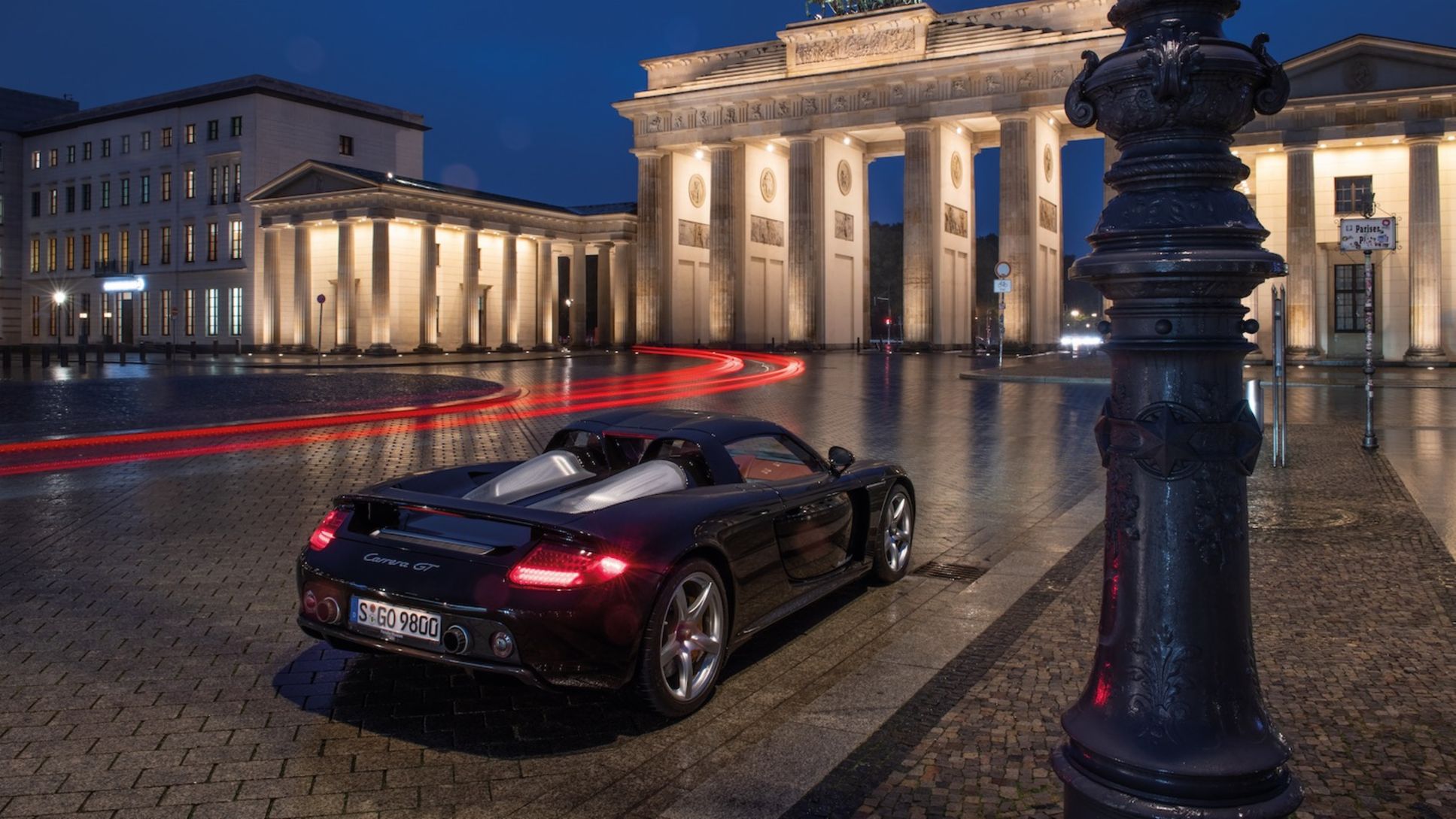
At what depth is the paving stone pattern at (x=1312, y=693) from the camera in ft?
12.2

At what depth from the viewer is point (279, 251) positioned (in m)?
60.6

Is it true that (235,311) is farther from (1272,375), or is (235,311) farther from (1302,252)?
(1272,375)

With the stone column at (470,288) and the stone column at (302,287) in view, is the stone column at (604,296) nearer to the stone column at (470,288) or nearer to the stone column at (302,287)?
the stone column at (470,288)

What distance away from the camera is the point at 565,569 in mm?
4359

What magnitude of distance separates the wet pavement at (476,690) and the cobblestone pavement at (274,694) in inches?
0.6

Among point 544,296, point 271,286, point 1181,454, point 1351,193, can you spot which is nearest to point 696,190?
point 544,296

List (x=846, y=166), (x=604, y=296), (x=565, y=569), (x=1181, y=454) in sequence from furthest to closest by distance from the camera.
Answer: (x=604, y=296) → (x=846, y=166) → (x=565, y=569) → (x=1181, y=454)

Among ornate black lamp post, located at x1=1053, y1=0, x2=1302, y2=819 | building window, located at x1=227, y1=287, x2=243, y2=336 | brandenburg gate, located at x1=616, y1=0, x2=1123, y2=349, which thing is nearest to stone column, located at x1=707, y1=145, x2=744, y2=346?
brandenburg gate, located at x1=616, y1=0, x2=1123, y2=349

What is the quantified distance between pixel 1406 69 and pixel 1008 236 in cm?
1852

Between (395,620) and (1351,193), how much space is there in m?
44.4

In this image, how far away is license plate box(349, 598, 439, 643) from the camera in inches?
176

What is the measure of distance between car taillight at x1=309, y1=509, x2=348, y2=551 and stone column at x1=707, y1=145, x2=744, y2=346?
5713 centimetres

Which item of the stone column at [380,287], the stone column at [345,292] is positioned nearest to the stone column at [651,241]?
the stone column at [380,287]

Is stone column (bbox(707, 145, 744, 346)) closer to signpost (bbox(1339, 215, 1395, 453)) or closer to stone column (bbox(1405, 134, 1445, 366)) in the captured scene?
stone column (bbox(1405, 134, 1445, 366))
